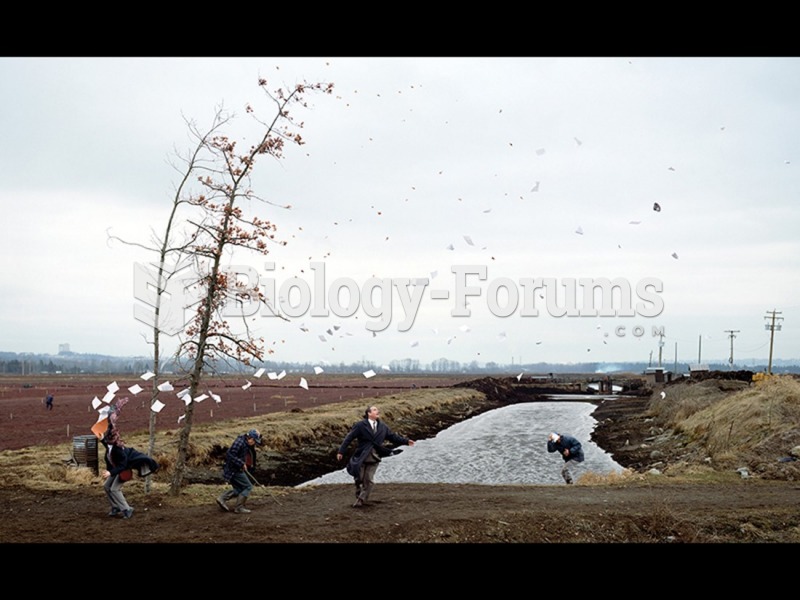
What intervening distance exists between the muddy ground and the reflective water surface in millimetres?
8079

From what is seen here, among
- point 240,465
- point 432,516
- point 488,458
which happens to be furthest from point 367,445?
point 488,458

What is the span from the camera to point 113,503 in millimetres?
14070

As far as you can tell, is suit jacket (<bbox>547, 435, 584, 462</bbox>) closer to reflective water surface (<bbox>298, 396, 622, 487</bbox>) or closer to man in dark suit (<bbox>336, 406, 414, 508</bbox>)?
reflective water surface (<bbox>298, 396, 622, 487</bbox>)

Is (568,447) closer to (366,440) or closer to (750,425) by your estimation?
(366,440)

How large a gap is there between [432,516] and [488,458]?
2078 cm

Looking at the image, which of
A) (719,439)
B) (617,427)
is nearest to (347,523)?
(719,439)

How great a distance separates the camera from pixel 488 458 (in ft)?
112

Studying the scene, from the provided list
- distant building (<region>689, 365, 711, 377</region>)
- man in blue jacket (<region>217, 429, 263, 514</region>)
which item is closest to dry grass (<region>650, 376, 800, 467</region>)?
man in blue jacket (<region>217, 429, 263, 514</region>)

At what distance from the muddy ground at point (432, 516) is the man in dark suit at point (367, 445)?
0.65 meters

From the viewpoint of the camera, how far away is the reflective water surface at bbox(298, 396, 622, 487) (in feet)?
91.7

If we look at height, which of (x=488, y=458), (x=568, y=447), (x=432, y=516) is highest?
(x=568, y=447)
